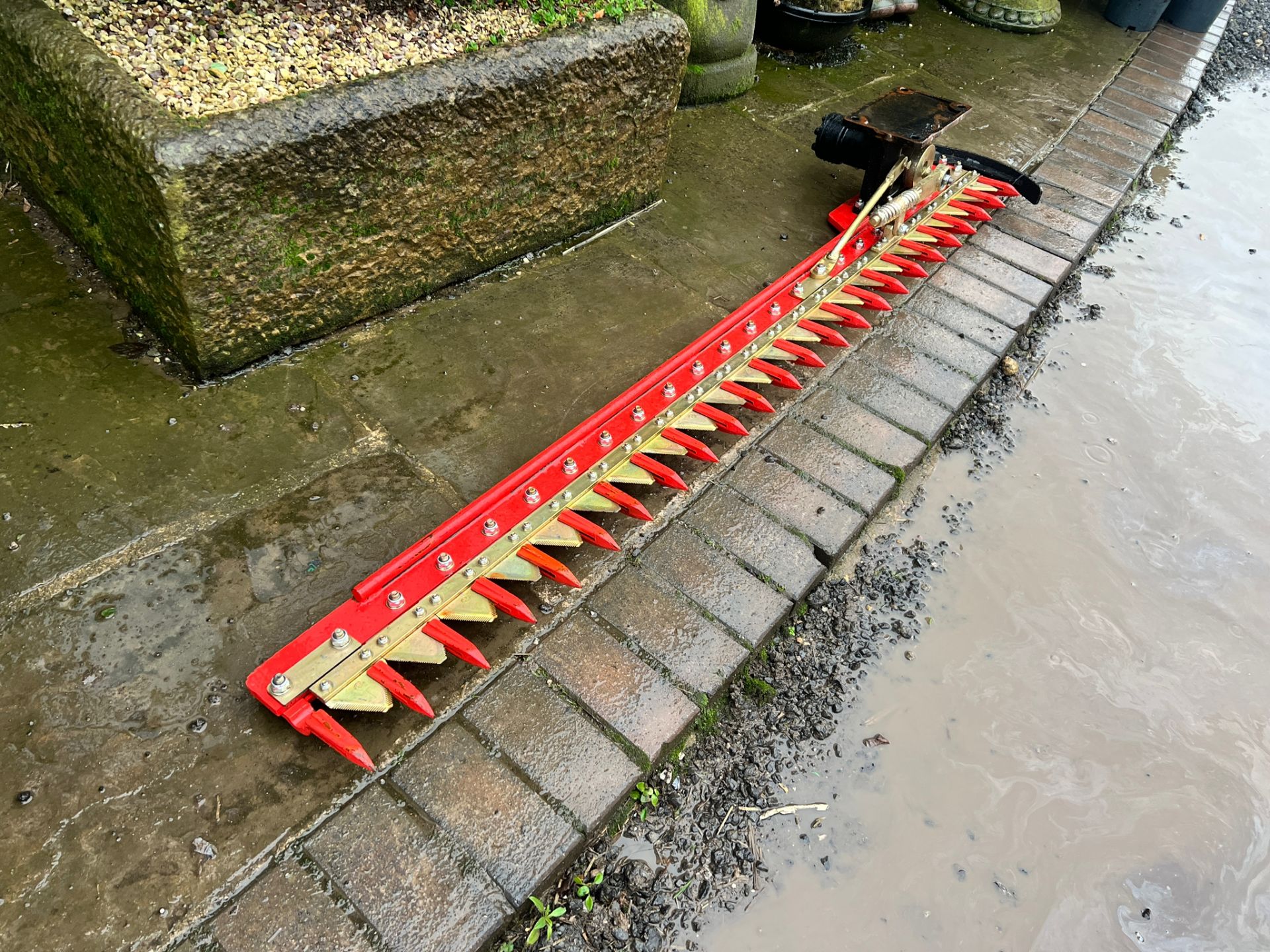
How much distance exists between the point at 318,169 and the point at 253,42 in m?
0.43

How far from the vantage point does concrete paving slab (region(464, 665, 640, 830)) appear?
1.78 metres

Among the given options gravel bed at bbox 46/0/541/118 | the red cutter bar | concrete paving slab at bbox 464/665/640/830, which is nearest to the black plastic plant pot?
the red cutter bar

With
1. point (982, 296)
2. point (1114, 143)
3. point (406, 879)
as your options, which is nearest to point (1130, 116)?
point (1114, 143)

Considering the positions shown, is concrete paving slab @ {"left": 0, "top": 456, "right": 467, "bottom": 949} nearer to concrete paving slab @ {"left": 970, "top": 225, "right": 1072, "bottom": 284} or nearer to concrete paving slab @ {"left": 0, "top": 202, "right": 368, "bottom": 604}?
concrete paving slab @ {"left": 0, "top": 202, "right": 368, "bottom": 604}

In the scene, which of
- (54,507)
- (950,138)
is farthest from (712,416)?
(950,138)

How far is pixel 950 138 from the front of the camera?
173 inches

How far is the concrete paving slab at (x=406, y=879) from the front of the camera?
5.12ft

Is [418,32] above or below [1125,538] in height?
above

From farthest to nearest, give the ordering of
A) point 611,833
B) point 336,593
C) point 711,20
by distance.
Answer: point 711,20, point 336,593, point 611,833

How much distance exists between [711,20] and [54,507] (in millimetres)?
3512

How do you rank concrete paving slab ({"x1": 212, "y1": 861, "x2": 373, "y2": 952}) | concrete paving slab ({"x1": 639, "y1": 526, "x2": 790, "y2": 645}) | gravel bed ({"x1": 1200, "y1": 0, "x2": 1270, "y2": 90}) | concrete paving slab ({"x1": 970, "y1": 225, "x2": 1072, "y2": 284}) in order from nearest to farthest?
1. concrete paving slab ({"x1": 212, "y1": 861, "x2": 373, "y2": 952})
2. concrete paving slab ({"x1": 639, "y1": 526, "x2": 790, "y2": 645})
3. concrete paving slab ({"x1": 970, "y1": 225, "x2": 1072, "y2": 284})
4. gravel bed ({"x1": 1200, "y1": 0, "x2": 1270, "y2": 90})

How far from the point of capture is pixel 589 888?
1750 mm

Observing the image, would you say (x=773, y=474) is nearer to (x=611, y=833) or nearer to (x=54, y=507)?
(x=611, y=833)

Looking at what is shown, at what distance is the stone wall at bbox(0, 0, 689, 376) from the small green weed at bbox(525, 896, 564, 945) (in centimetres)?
177
